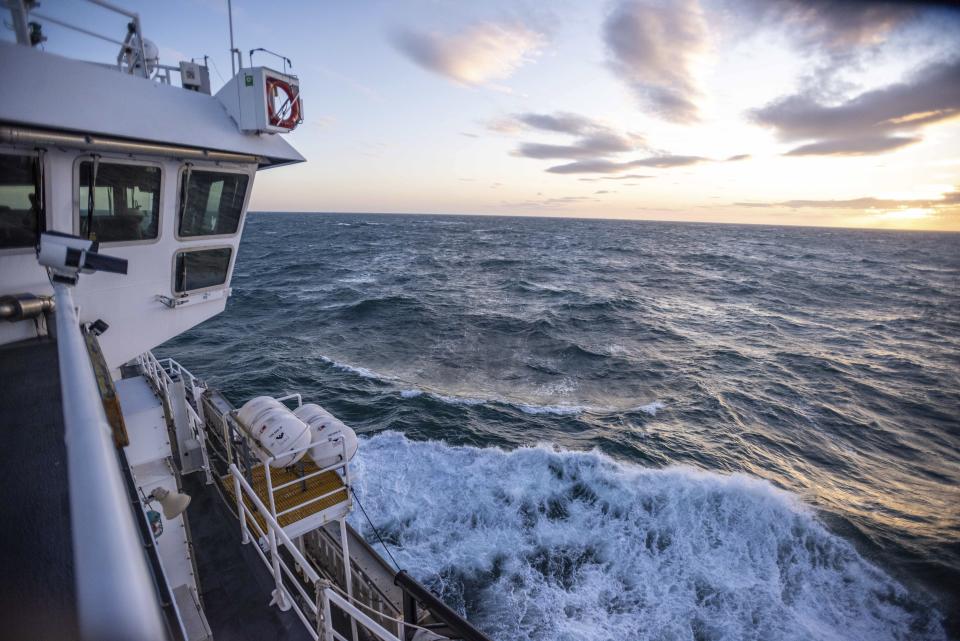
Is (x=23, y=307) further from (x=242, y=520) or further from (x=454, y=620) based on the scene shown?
(x=454, y=620)

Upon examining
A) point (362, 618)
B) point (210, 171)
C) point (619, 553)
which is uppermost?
point (210, 171)

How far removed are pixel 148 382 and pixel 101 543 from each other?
7.56m

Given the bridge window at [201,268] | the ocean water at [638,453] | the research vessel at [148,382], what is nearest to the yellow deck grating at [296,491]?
the research vessel at [148,382]

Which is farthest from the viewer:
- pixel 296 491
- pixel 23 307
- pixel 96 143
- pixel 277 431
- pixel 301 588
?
pixel 296 491

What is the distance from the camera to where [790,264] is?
3022 inches

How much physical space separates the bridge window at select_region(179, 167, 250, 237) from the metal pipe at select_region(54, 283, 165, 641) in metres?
6.92

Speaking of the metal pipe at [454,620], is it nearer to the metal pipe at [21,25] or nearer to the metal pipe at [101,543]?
the metal pipe at [101,543]

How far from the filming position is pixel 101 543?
3.11 feet

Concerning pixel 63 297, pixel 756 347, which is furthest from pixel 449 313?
pixel 63 297

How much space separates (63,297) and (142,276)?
4835mm

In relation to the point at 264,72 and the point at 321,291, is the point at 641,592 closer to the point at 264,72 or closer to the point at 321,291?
the point at 264,72

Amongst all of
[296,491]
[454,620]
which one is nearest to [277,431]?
[296,491]

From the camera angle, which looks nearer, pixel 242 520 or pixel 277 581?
pixel 277 581

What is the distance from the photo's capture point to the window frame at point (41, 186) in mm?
5483
